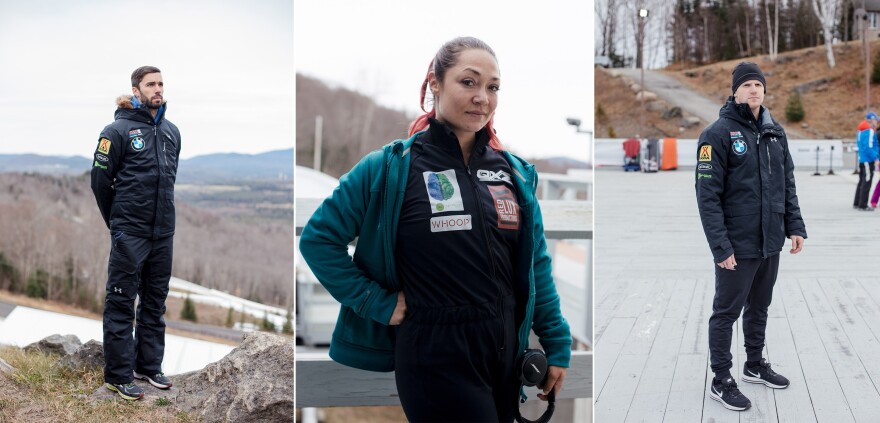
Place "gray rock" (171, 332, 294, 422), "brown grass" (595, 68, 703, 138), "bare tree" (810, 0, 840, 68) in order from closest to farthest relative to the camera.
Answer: "gray rock" (171, 332, 294, 422)
"bare tree" (810, 0, 840, 68)
"brown grass" (595, 68, 703, 138)

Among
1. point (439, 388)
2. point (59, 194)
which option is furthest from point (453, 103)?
point (59, 194)

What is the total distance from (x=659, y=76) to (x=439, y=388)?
20.0 metres

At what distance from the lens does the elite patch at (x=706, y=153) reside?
2438mm

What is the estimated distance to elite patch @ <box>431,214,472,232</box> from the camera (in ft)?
4.77

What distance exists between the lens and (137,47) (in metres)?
3.65

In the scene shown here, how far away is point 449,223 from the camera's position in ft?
4.78

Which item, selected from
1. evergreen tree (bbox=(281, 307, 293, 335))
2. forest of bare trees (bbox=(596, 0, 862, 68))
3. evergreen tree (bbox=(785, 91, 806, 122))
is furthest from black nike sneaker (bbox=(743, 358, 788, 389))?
evergreen tree (bbox=(785, 91, 806, 122))

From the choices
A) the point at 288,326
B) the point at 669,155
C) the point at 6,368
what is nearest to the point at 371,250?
the point at 6,368

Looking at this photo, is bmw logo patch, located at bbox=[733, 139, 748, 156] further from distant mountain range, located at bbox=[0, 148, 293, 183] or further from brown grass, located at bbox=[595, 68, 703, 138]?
brown grass, located at bbox=[595, 68, 703, 138]

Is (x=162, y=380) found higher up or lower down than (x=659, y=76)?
lower down

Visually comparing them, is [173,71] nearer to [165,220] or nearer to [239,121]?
[239,121]

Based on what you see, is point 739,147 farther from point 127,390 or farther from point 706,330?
point 127,390

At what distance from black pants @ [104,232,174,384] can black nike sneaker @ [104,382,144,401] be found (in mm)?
15

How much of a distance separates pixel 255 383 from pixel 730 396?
1.45 meters
